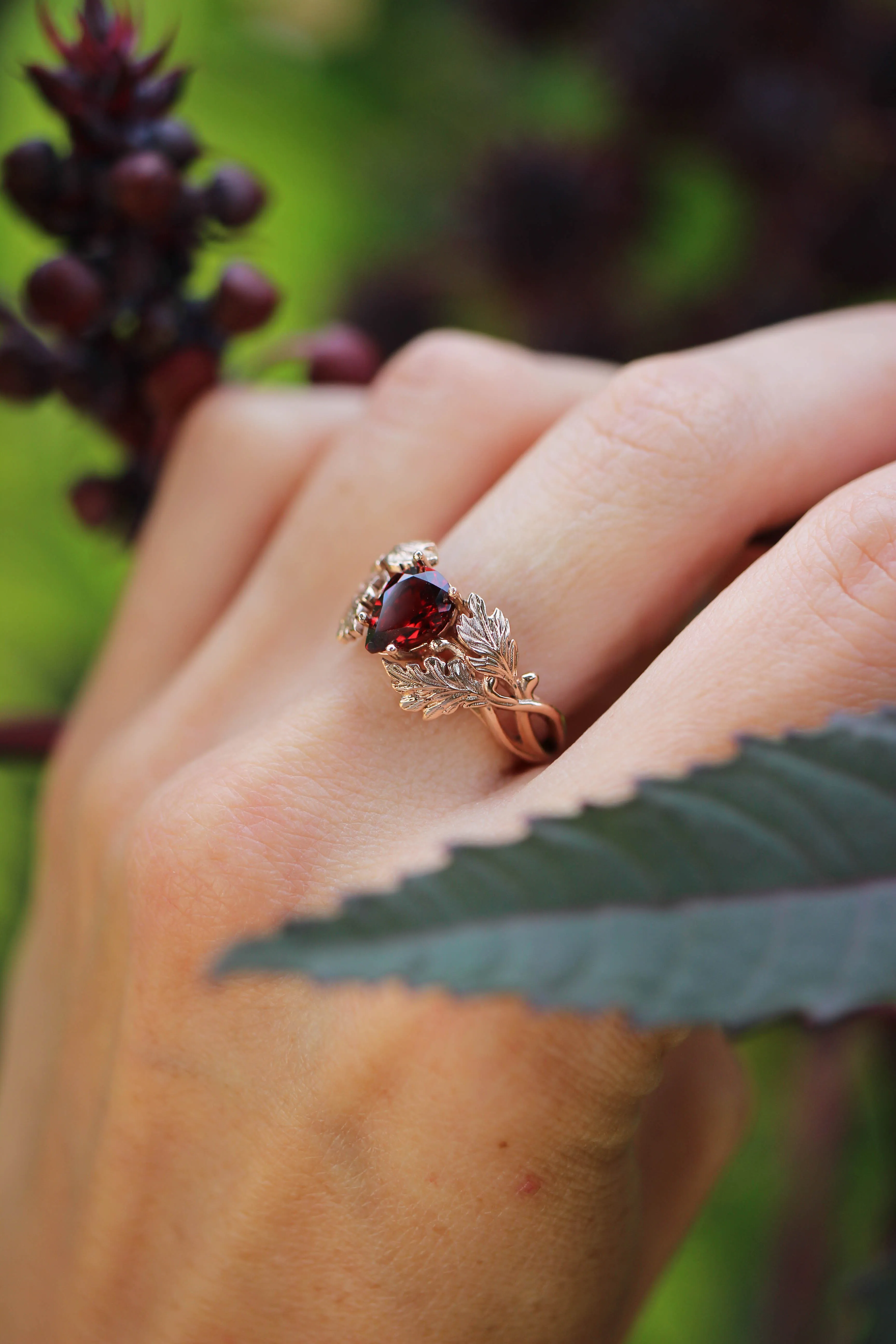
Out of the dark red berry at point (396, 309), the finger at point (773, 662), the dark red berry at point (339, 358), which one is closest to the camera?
the finger at point (773, 662)

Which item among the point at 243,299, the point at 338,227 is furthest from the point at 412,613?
the point at 338,227

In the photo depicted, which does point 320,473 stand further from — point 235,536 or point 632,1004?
point 632,1004

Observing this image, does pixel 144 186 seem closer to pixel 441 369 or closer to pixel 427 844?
pixel 441 369

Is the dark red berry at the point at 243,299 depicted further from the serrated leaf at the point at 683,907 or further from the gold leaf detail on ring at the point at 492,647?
the serrated leaf at the point at 683,907

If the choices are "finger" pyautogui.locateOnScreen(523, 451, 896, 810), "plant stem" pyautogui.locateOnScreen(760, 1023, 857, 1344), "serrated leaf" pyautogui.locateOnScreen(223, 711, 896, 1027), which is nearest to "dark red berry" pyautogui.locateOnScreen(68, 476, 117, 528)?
"finger" pyautogui.locateOnScreen(523, 451, 896, 810)

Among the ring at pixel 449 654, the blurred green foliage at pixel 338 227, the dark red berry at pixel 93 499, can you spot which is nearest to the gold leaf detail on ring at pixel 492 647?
the ring at pixel 449 654

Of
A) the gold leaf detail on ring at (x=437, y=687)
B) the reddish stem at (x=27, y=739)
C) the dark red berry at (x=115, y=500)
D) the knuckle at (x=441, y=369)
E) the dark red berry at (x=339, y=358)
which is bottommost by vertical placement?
the reddish stem at (x=27, y=739)

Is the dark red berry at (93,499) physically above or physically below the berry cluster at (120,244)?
below

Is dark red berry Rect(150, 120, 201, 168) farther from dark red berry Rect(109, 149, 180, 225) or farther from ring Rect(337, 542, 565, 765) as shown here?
ring Rect(337, 542, 565, 765)
